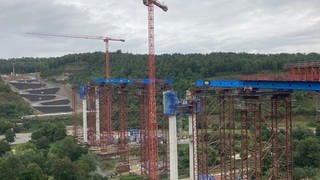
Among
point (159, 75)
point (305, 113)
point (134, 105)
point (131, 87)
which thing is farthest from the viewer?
point (159, 75)

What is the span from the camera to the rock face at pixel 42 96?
109 meters

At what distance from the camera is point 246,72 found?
107m

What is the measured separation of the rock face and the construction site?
75.3 ft

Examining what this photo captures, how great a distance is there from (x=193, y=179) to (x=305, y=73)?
626 inches

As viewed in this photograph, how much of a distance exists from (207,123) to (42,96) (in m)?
74.9

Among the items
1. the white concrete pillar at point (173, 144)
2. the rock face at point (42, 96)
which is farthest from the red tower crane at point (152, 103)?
the rock face at point (42, 96)

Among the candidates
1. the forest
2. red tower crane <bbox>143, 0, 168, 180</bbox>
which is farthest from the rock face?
red tower crane <bbox>143, 0, 168, 180</bbox>

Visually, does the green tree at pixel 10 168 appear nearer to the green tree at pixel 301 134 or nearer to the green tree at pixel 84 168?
the green tree at pixel 84 168

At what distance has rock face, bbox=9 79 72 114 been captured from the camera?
109 metres

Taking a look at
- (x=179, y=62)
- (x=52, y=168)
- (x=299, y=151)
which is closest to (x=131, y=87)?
(x=52, y=168)

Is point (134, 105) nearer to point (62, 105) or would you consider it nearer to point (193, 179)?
point (62, 105)

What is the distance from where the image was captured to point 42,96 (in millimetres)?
117438

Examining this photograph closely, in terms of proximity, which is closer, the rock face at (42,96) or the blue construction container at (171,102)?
the blue construction container at (171,102)

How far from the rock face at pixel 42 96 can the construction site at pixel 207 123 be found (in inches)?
903
